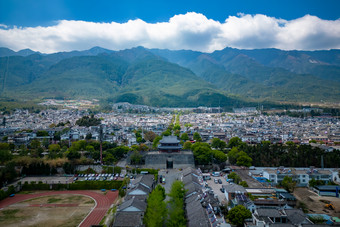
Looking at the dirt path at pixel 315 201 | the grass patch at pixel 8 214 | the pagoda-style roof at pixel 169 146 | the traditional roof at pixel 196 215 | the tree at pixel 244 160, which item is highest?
the pagoda-style roof at pixel 169 146

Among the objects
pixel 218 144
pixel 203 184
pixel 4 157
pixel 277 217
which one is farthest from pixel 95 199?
pixel 218 144

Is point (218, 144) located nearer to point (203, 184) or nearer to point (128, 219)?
point (203, 184)

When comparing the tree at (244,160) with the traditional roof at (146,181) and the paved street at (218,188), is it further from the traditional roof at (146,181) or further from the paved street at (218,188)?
the traditional roof at (146,181)

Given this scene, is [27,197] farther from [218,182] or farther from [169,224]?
[218,182]

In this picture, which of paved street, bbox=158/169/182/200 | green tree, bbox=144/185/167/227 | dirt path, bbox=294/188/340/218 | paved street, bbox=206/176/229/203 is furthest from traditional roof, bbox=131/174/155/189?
dirt path, bbox=294/188/340/218

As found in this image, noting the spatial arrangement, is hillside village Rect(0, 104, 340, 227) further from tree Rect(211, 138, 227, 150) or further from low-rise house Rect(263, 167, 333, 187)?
tree Rect(211, 138, 227, 150)

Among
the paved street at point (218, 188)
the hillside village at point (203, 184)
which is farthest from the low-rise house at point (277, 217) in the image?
the paved street at point (218, 188)
